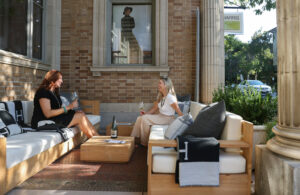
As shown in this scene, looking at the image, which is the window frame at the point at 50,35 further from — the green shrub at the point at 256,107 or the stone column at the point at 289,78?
the stone column at the point at 289,78

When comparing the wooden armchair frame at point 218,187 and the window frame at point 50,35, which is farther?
the window frame at point 50,35

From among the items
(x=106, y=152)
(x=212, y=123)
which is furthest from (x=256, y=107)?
(x=106, y=152)

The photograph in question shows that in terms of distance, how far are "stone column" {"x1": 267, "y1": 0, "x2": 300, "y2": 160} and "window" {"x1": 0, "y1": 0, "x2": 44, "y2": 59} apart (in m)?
4.21

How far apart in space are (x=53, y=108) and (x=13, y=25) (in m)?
1.92

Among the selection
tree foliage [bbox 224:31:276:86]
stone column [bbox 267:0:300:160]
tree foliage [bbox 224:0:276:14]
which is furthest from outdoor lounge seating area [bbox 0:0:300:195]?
tree foliage [bbox 224:31:276:86]

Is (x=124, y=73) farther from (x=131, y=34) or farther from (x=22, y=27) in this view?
(x=22, y=27)

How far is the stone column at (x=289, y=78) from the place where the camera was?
211 centimetres

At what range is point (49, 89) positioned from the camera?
3961 millimetres

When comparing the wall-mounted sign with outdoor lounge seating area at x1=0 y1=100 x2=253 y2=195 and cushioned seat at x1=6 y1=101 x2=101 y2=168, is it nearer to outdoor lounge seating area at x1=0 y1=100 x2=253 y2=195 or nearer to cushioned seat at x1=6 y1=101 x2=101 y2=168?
outdoor lounge seating area at x1=0 y1=100 x2=253 y2=195

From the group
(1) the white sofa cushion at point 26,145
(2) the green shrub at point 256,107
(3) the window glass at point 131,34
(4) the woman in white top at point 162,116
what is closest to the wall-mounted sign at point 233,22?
(3) the window glass at point 131,34

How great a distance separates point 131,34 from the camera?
712 centimetres

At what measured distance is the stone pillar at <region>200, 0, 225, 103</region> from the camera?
6.46m

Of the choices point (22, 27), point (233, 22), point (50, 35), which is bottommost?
point (22, 27)

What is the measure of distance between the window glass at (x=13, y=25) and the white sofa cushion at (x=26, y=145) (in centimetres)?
204
